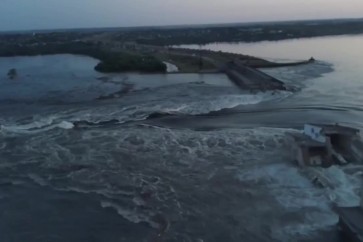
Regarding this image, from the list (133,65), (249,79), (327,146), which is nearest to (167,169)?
(327,146)

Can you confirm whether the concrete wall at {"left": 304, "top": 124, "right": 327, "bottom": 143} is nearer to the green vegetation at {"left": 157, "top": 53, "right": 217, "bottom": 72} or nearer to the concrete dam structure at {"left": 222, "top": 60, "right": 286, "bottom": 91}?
the concrete dam structure at {"left": 222, "top": 60, "right": 286, "bottom": 91}

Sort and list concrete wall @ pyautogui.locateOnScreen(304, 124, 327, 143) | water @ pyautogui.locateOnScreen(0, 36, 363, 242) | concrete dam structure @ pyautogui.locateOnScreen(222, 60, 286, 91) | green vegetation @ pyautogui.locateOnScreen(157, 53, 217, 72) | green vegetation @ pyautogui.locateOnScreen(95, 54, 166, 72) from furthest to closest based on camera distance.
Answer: green vegetation @ pyautogui.locateOnScreen(157, 53, 217, 72), green vegetation @ pyautogui.locateOnScreen(95, 54, 166, 72), concrete dam structure @ pyautogui.locateOnScreen(222, 60, 286, 91), concrete wall @ pyautogui.locateOnScreen(304, 124, 327, 143), water @ pyautogui.locateOnScreen(0, 36, 363, 242)

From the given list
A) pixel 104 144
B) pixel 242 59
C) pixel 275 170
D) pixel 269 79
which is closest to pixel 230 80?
pixel 269 79

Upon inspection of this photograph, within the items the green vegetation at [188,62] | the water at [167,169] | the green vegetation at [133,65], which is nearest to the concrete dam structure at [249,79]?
the water at [167,169]

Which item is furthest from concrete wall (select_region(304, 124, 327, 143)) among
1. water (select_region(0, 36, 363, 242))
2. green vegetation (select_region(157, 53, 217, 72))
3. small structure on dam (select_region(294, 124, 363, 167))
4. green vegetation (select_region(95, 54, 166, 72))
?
green vegetation (select_region(95, 54, 166, 72))

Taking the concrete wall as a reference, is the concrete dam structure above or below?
below

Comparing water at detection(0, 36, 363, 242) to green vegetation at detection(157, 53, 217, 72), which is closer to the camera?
water at detection(0, 36, 363, 242)

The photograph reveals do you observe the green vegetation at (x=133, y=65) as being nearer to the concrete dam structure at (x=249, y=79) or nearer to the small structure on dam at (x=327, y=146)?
the concrete dam structure at (x=249, y=79)

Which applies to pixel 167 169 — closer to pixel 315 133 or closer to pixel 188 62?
pixel 315 133
